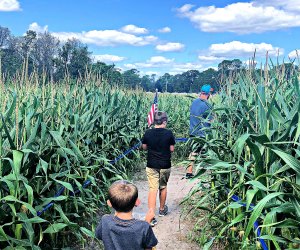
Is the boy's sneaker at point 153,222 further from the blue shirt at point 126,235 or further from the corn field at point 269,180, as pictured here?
the blue shirt at point 126,235

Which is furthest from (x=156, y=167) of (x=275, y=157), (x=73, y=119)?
(x=275, y=157)

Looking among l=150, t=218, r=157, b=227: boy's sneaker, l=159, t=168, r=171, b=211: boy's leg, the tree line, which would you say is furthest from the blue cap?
l=150, t=218, r=157, b=227: boy's sneaker

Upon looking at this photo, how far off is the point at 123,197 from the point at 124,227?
203 millimetres

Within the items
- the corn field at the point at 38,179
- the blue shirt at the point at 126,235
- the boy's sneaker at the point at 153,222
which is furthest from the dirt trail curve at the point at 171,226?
the blue shirt at the point at 126,235

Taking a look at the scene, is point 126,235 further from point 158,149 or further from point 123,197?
point 158,149

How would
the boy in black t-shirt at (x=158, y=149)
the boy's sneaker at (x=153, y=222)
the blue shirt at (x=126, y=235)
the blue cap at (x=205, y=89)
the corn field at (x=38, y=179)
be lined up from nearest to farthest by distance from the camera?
1. the blue shirt at (x=126, y=235)
2. the corn field at (x=38, y=179)
3. the boy's sneaker at (x=153, y=222)
4. the boy in black t-shirt at (x=158, y=149)
5. the blue cap at (x=205, y=89)

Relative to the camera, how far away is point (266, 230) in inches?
111

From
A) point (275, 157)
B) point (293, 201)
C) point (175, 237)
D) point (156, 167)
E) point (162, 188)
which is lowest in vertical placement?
point (175, 237)

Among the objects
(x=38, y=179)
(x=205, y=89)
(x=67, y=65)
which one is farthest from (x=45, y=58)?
(x=38, y=179)

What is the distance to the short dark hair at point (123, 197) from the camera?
2.38 metres

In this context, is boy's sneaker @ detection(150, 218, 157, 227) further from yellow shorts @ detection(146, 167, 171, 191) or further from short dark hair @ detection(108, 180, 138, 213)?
short dark hair @ detection(108, 180, 138, 213)

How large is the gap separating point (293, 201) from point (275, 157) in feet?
1.50

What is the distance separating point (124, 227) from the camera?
238cm

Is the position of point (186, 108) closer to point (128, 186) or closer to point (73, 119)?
point (73, 119)
